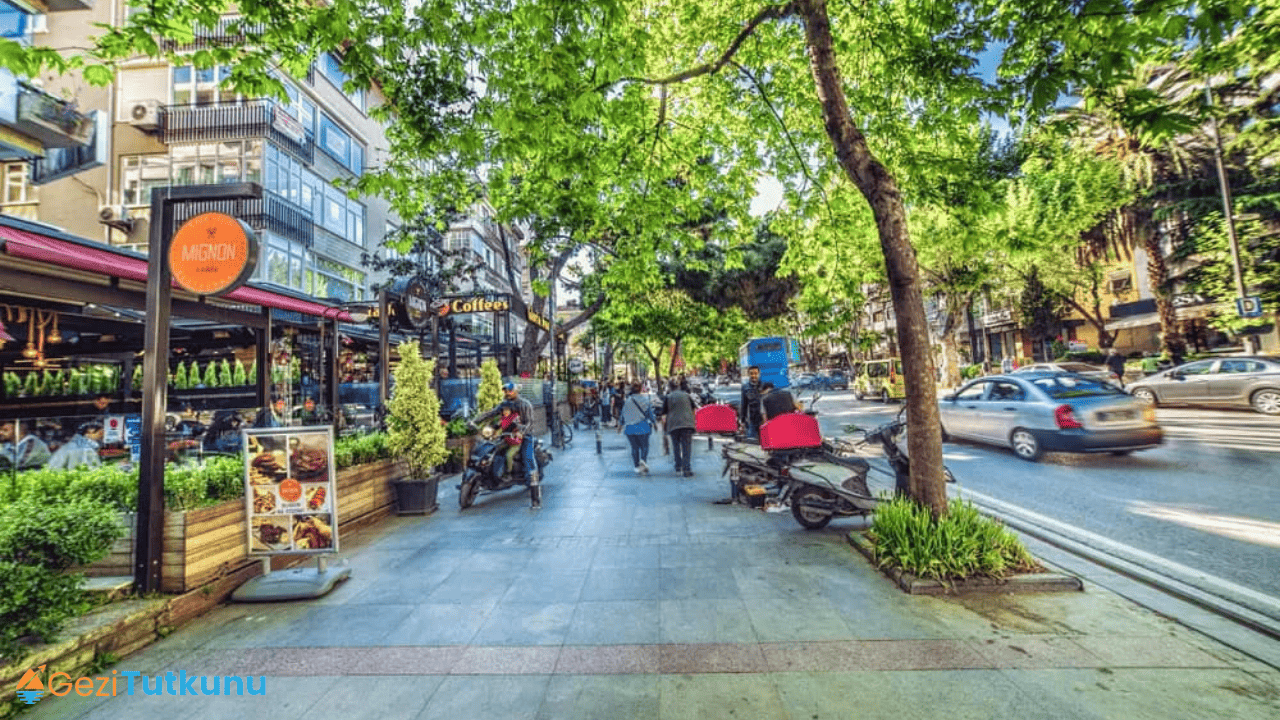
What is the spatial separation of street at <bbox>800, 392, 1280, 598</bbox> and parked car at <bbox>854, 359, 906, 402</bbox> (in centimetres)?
1380

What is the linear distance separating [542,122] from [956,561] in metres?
5.30

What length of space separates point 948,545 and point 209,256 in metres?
7.03

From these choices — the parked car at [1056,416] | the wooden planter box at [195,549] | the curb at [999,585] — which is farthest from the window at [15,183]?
the parked car at [1056,416]

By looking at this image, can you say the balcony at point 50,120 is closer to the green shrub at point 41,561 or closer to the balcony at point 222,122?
the balcony at point 222,122

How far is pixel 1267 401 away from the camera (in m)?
13.6

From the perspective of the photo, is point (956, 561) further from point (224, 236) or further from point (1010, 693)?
point (224, 236)

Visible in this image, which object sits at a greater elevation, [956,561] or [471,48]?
[471,48]

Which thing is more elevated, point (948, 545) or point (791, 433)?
point (791, 433)

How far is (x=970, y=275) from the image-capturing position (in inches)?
968

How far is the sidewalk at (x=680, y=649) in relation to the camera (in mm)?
2873

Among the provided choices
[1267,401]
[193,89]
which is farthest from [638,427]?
[193,89]

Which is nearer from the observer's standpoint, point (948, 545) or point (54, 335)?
point (948, 545)

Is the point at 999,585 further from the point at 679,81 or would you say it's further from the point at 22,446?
the point at 22,446

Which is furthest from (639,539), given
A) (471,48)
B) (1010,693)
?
(471,48)
